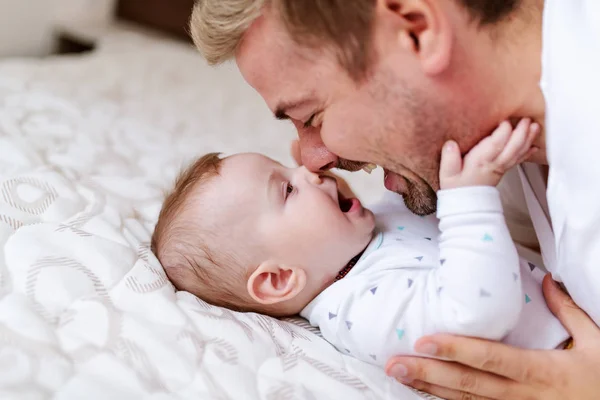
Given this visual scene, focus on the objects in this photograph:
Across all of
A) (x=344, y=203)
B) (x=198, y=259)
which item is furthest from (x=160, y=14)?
(x=198, y=259)

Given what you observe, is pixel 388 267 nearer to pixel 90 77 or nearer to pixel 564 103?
pixel 564 103

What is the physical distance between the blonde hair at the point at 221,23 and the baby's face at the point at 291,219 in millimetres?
213

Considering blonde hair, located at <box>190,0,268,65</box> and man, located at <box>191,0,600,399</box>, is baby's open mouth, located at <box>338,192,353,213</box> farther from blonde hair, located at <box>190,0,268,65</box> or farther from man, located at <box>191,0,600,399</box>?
blonde hair, located at <box>190,0,268,65</box>

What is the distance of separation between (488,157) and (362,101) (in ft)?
0.66

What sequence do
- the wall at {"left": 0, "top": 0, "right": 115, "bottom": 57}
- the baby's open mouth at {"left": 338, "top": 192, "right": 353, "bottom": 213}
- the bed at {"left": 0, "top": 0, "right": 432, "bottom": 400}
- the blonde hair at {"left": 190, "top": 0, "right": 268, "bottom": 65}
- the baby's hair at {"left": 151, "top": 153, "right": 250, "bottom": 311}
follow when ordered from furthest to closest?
the wall at {"left": 0, "top": 0, "right": 115, "bottom": 57} → the baby's open mouth at {"left": 338, "top": 192, "right": 353, "bottom": 213} → the baby's hair at {"left": 151, "top": 153, "right": 250, "bottom": 311} → the blonde hair at {"left": 190, "top": 0, "right": 268, "bottom": 65} → the bed at {"left": 0, "top": 0, "right": 432, "bottom": 400}

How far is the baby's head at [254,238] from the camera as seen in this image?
41.1 inches

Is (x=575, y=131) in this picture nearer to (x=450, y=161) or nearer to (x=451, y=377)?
(x=450, y=161)

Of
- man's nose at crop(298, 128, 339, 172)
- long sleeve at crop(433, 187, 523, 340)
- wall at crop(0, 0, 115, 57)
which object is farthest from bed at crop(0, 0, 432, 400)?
wall at crop(0, 0, 115, 57)

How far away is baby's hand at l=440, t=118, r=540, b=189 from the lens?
947 millimetres

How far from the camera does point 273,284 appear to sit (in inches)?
→ 41.6

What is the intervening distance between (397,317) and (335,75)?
0.37m

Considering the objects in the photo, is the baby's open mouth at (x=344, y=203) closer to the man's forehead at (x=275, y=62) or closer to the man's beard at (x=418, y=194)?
the man's beard at (x=418, y=194)

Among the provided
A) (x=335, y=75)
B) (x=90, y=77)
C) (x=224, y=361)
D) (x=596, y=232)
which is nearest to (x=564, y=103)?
(x=596, y=232)

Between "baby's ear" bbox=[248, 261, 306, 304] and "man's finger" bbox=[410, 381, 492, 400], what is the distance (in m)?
0.24
